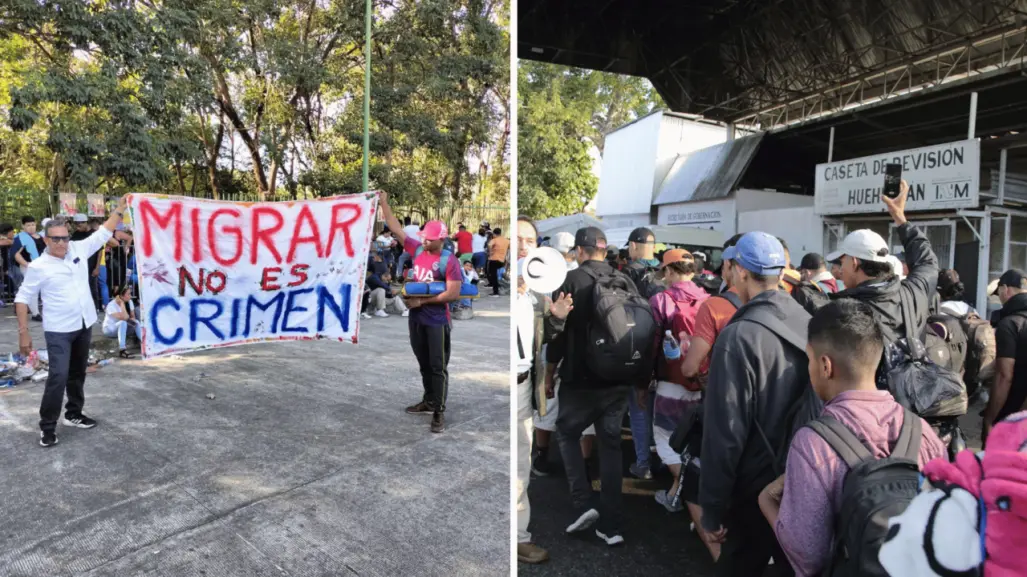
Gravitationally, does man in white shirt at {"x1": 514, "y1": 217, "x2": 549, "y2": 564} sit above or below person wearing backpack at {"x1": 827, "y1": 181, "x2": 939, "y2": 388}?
below

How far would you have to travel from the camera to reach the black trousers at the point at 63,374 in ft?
16.3

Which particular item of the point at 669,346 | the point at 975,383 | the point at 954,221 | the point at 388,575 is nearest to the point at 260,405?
the point at 388,575

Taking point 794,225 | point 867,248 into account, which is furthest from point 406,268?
point 867,248

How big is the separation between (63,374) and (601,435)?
13.6ft

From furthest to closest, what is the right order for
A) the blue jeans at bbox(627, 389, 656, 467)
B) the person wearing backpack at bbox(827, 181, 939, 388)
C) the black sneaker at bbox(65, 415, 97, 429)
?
the black sneaker at bbox(65, 415, 97, 429) < the blue jeans at bbox(627, 389, 656, 467) < the person wearing backpack at bbox(827, 181, 939, 388)

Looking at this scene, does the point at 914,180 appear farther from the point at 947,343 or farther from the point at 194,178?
the point at 194,178

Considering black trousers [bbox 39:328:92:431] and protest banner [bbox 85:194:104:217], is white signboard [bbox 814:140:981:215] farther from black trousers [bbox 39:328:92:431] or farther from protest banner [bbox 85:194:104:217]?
protest banner [bbox 85:194:104:217]

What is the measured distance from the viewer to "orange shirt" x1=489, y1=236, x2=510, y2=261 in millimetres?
14883

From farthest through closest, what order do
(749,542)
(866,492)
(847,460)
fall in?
(749,542) → (847,460) → (866,492)

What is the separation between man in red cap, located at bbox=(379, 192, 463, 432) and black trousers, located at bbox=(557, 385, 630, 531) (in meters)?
1.88

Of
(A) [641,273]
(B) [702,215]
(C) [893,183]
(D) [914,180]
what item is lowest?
(A) [641,273]

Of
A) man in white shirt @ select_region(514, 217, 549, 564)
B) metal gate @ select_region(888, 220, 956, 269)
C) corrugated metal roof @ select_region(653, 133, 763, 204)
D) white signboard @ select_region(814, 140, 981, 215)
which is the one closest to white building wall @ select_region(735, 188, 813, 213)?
corrugated metal roof @ select_region(653, 133, 763, 204)

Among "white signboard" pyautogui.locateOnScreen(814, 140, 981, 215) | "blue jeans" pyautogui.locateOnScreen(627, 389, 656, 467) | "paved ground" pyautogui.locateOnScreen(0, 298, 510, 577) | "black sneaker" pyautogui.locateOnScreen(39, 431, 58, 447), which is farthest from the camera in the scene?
"white signboard" pyautogui.locateOnScreen(814, 140, 981, 215)

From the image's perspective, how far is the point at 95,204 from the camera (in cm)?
1169
